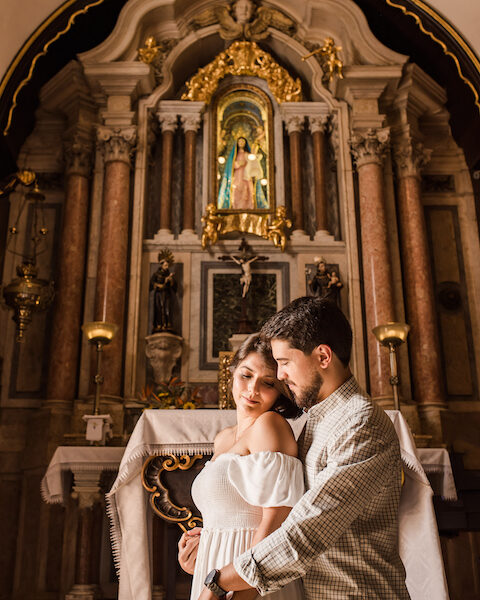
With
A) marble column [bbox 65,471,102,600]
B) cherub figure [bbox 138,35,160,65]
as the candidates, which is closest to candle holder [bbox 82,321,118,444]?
marble column [bbox 65,471,102,600]

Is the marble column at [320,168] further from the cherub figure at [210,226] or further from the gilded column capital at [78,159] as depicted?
the gilded column capital at [78,159]

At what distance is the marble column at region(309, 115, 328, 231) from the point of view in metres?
9.30

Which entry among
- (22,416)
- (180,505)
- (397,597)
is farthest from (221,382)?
(397,597)

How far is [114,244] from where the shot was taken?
28.1 ft

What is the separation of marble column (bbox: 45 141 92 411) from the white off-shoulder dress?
19.8 feet

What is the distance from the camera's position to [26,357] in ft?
28.6

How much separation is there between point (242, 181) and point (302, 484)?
788cm

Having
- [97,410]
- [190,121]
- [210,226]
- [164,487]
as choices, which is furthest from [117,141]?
[164,487]

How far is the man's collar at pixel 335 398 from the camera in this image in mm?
2125

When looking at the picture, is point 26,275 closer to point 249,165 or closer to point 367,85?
point 249,165

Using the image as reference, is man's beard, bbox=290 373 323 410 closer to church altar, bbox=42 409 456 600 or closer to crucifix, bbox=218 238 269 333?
church altar, bbox=42 409 456 600

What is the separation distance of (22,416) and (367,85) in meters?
6.50

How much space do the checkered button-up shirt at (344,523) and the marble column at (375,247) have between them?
19.9 ft

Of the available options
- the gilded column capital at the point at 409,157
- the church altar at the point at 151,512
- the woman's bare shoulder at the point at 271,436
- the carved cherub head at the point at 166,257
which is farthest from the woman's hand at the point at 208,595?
the gilded column capital at the point at 409,157
